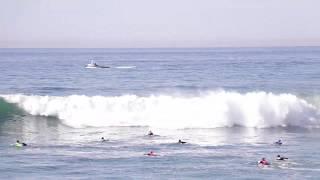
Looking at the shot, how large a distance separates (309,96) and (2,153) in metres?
27.8

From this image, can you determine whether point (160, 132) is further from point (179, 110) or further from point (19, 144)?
point (19, 144)

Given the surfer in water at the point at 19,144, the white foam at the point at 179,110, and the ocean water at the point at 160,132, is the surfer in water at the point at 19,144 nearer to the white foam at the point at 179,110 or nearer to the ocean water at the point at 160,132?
the ocean water at the point at 160,132

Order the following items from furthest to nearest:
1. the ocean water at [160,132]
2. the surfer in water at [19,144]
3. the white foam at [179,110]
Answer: the white foam at [179,110], the surfer in water at [19,144], the ocean water at [160,132]

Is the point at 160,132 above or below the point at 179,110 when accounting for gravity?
below

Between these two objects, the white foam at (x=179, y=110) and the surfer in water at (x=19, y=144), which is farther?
the white foam at (x=179, y=110)

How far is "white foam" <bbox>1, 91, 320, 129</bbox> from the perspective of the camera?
150ft

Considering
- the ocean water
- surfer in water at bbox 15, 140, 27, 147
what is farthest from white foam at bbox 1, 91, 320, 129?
surfer in water at bbox 15, 140, 27, 147

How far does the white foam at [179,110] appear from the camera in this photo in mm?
45844

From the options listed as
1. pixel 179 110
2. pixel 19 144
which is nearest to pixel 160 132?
pixel 179 110

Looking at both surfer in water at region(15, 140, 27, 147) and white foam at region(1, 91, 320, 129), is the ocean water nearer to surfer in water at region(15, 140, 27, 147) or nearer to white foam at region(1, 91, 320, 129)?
white foam at region(1, 91, 320, 129)

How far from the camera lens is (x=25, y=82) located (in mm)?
73812

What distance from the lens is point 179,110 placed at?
4925 centimetres

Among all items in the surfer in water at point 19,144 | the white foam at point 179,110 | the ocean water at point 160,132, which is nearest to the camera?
the ocean water at point 160,132

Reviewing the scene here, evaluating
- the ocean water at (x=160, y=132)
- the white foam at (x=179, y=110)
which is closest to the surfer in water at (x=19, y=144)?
the ocean water at (x=160, y=132)
